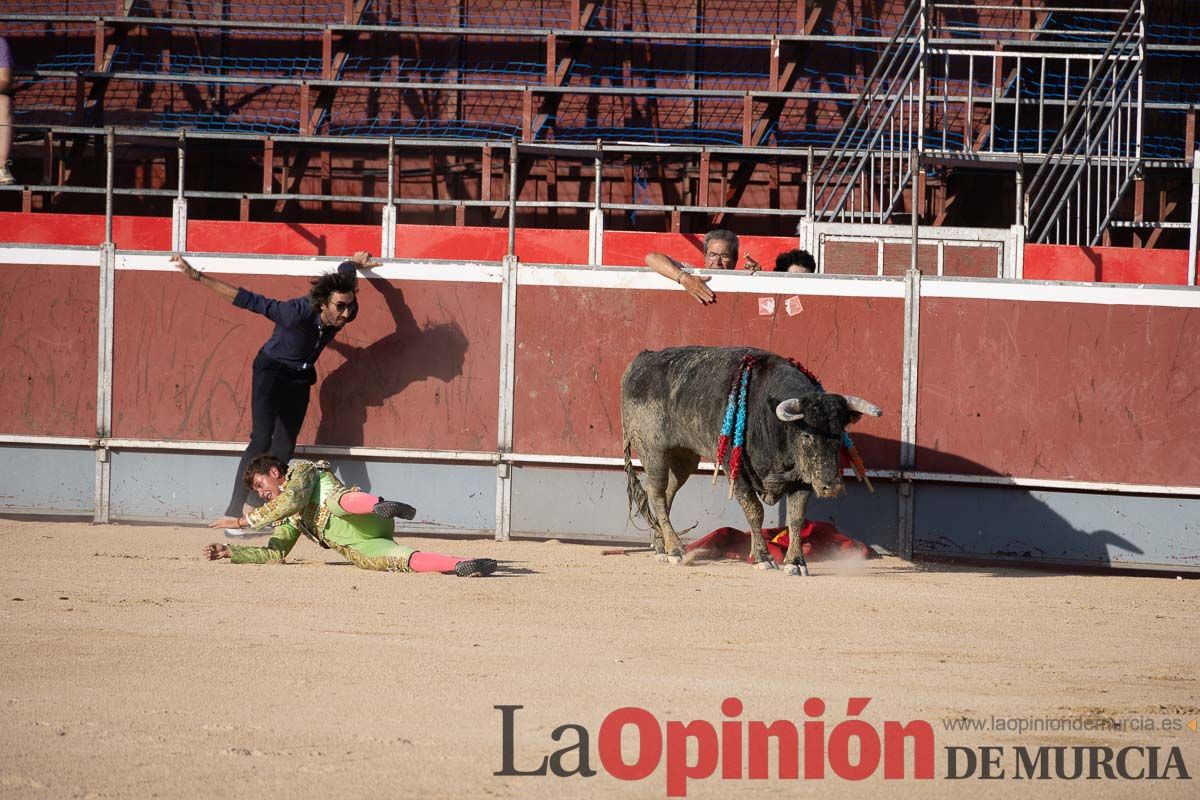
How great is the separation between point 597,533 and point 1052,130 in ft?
23.8

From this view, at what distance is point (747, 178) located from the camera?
1653 centimetres

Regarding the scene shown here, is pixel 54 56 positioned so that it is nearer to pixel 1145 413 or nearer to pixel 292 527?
pixel 292 527

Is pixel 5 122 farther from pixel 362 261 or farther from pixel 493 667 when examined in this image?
pixel 493 667

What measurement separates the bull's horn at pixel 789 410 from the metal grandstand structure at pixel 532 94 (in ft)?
23.0

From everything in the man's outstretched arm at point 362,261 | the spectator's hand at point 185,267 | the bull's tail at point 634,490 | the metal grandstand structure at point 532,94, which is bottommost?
the bull's tail at point 634,490

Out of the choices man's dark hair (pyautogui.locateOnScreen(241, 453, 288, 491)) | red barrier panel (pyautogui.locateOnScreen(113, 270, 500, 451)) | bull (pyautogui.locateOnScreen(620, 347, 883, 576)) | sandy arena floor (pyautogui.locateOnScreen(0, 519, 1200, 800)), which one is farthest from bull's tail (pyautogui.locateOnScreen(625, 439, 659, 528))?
man's dark hair (pyautogui.locateOnScreen(241, 453, 288, 491))

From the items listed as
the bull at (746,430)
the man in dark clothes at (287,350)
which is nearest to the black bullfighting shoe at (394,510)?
the bull at (746,430)

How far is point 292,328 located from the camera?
10.2m

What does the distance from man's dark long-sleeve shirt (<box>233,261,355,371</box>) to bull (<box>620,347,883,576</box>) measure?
84.8 inches

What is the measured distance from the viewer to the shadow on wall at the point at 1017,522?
1007 centimetres

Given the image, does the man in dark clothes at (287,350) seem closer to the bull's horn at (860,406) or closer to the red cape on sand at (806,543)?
the red cape on sand at (806,543)

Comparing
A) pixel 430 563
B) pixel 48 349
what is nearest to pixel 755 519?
pixel 430 563

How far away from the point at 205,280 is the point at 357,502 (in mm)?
3075

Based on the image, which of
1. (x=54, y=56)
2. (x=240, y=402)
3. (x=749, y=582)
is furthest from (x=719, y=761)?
(x=54, y=56)
